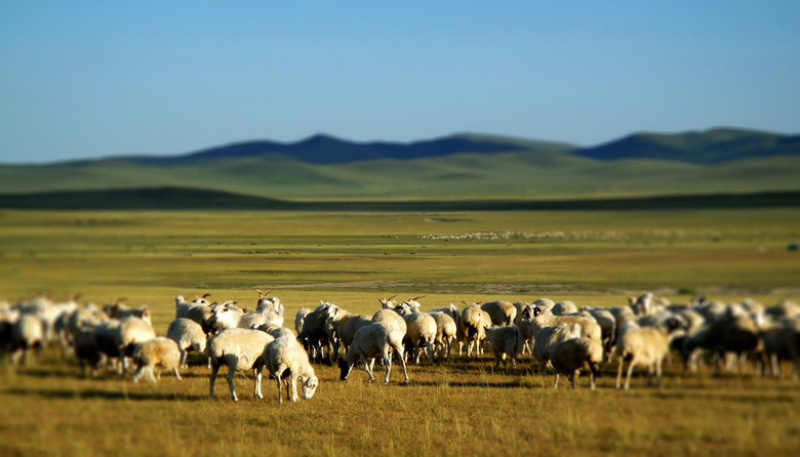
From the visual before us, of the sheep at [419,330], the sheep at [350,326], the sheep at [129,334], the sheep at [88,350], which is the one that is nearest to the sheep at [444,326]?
the sheep at [419,330]

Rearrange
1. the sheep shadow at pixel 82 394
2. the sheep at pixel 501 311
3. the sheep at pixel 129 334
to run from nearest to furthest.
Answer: the sheep shadow at pixel 82 394 → the sheep at pixel 129 334 → the sheep at pixel 501 311

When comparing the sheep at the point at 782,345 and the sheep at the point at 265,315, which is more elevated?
the sheep at the point at 782,345

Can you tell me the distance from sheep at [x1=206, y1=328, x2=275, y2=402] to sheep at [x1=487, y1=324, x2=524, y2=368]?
6.36m

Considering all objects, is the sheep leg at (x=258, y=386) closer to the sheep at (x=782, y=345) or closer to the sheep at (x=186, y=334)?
the sheep at (x=186, y=334)

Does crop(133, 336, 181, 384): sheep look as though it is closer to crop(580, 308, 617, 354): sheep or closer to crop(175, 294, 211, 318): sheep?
crop(175, 294, 211, 318): sheep

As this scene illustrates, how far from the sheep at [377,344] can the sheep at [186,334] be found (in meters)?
4.64

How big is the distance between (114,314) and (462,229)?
11669mm

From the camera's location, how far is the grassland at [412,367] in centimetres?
955

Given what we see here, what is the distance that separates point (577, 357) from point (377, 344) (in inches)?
304

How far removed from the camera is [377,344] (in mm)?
20109

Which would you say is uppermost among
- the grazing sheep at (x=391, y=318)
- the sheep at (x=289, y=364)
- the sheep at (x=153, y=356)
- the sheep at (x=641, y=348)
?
the sheep at (x=641, y=348)

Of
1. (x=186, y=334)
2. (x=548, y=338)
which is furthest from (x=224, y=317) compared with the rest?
(x=548, y=338)

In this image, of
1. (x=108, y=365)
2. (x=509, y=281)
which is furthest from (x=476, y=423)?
(x=108, y=365)

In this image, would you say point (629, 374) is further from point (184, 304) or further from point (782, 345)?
point (184, 304)
